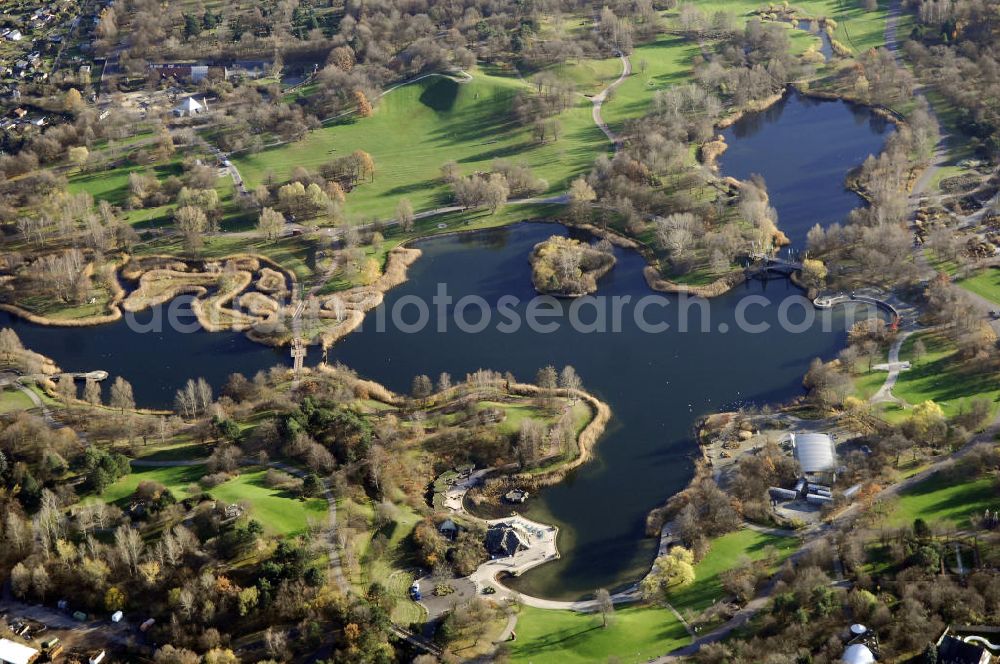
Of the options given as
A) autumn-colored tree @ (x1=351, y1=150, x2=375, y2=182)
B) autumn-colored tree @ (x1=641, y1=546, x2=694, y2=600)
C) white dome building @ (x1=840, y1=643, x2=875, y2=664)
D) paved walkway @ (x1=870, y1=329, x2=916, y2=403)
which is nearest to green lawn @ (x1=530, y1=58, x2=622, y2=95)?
autumn-colored tree @ (x1=351, y1=150, x2=375, y2=182)

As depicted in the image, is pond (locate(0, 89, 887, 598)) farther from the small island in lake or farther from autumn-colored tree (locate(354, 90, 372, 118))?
autumn-colored tree (locate(354, 90, 372, 118))

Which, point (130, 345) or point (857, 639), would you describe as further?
point (130, 345)

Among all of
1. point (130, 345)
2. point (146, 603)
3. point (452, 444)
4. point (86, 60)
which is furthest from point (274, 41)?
point (146, 603)

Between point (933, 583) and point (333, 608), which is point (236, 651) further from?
point (933, 583)

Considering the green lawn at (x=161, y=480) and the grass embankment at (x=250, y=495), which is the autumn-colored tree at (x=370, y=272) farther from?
the green lawn at (x=161, y=480)

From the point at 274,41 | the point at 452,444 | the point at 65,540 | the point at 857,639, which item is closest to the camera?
the point at 857,639

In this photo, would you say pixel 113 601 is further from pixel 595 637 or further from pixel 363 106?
pixel 363 106
